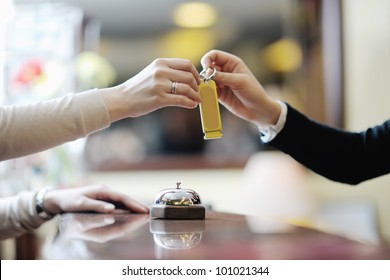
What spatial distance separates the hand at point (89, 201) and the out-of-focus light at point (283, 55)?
90.4 inches

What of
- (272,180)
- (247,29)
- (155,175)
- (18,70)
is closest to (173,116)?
(155,175)

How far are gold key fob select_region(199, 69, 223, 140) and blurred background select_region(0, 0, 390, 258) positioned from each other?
1539 millimetres

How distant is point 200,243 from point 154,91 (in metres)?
0.33

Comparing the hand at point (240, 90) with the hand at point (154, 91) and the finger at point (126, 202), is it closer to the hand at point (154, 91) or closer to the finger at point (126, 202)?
the hand at point (154, 91)

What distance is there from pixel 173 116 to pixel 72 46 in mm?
672

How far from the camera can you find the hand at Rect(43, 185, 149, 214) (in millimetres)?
1048

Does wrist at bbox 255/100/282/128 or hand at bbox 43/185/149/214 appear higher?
wrist at bbox 255/100/282/128

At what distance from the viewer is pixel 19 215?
3.61 ft

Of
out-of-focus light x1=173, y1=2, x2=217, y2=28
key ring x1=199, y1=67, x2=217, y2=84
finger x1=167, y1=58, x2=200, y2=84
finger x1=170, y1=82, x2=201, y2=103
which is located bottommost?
finger x1=170, y1=82, x2=201, y2=103

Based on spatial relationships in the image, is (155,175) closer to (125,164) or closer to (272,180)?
(125,164)

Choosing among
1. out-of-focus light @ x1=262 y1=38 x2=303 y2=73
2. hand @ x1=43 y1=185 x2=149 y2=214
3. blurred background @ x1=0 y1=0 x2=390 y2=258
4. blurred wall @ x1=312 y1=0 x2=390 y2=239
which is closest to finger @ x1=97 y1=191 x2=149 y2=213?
hand @ x1=43 y1=185 x2=149 y2=214

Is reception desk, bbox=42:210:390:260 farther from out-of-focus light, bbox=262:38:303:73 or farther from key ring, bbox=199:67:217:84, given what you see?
out-of-focus light, bbox=262:38:303:73

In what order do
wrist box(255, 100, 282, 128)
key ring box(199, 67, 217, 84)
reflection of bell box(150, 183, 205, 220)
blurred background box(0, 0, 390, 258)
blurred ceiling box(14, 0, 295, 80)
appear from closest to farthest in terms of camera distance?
reflection of bell box(150, 183, 205, 220)
key ring box(199, 67, 217, 84)
wrist box(255, 100, 282, 128)
blurred background box(0, 0, 390, 258)
blurred ceiling box(14, 0, 295, 80)

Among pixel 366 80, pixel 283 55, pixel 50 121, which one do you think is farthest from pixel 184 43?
pixel 50 121
